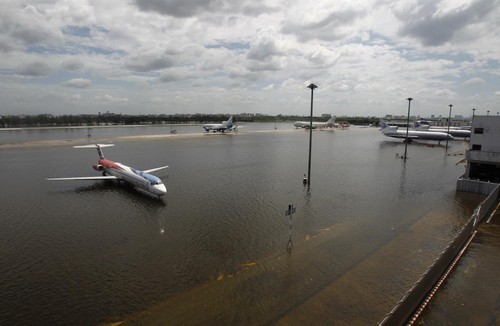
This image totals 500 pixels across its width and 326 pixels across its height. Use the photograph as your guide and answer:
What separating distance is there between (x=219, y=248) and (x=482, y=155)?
4621cm

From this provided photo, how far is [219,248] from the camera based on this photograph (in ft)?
90.0

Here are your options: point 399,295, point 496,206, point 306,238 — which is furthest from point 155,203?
point 496,206

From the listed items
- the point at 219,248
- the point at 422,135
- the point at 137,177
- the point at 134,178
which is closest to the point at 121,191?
the point at 134,178

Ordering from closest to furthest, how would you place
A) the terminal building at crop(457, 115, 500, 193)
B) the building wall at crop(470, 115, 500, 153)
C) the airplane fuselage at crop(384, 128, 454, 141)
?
the terminal building at crop(457, 115, 500, 193), the building wall at crop(470, 115, 500, 153), the airplane fuselage at crop(384, 128, 454, 141)

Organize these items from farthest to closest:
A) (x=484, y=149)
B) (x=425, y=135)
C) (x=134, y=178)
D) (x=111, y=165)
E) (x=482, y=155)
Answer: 1. (x=425, y=135)
2. (x=111, y=165)
3. (x=484, y=149)
4. (x=482, y=155)
5. (x=134, y=178)

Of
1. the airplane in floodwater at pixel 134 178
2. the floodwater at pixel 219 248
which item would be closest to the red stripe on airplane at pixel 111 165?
the airplane in floodwater at pixel 134 178

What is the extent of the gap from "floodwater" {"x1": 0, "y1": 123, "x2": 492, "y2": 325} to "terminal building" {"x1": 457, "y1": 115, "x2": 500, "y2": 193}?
3068 millimetres

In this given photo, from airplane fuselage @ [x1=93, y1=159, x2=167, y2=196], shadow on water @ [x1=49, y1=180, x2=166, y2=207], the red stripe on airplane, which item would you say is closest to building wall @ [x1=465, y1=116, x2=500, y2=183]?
airplane fuselage @ [x1=93, y1=159, x2=167, y2=196]

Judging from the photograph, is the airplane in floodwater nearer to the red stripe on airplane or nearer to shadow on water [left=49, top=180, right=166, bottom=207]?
the red stripe on airplane

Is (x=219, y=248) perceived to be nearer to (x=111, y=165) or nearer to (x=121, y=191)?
(x=121, y=191)

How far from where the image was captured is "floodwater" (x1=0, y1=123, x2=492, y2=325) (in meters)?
19.1

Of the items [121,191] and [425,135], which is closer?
[121,191]

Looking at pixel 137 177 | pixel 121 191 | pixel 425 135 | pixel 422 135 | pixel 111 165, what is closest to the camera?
pixel 137 177

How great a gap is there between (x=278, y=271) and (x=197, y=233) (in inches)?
442
